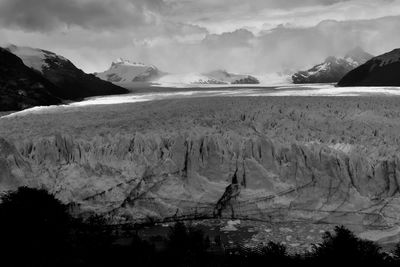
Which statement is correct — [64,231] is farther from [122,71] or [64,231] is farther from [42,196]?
[122,71]

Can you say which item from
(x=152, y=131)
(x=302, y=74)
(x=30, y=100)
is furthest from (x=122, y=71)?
(x=152, y=131)

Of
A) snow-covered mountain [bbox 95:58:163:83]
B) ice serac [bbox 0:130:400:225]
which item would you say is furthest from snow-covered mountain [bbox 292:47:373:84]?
ice serac [bbox 0:130:400:225]

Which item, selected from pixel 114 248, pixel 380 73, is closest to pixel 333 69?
pixel 380 73

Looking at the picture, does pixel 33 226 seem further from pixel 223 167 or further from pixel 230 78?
pixel 230 78

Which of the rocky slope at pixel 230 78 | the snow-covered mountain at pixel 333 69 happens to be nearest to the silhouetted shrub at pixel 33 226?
the snow-covered mountain at pixel 333 69

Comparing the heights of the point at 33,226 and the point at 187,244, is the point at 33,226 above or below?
above
